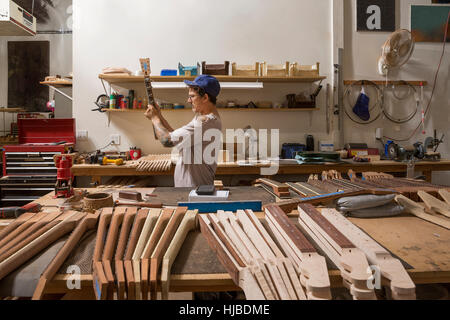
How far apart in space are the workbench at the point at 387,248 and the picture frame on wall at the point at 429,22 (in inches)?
181

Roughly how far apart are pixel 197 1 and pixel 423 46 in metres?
3.76

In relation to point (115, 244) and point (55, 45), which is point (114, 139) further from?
point (115, 244)

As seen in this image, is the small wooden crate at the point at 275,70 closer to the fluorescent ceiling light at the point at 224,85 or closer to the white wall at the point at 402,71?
the fluorescent ceiling light at the point at 224,85

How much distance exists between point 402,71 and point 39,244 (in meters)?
5.37

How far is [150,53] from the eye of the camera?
4371 millimetres

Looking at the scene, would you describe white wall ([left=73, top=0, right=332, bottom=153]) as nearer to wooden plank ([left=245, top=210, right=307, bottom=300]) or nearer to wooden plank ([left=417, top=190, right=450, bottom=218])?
wooden plank ([left=417, top=190, right=450, bottom=218])

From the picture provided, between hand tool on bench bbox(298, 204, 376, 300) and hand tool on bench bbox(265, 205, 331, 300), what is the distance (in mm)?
67

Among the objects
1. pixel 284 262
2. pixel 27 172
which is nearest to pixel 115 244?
pixel 284 262

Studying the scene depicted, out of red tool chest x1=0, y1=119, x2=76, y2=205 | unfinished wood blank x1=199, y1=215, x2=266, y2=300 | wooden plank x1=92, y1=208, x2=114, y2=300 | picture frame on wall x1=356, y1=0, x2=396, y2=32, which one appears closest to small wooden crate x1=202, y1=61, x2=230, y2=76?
red tool chest x1=0, y1=119, x2=76, y2=205

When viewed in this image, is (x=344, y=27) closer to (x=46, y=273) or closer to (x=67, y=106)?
(x=67, y=106)

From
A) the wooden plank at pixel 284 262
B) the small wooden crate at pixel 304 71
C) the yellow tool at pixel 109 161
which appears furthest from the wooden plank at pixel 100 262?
the small wooden crate at pixel 304 71

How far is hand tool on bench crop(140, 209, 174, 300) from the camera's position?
836mm
